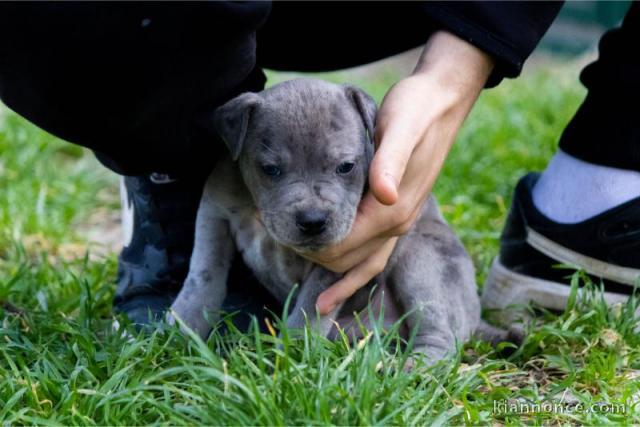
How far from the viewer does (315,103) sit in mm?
3137

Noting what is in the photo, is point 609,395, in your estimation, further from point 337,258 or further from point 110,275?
point 110,275

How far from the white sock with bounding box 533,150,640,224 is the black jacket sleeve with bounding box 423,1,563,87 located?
86 cm

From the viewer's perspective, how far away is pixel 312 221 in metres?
2.99

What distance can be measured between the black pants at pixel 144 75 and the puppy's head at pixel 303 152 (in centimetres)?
17

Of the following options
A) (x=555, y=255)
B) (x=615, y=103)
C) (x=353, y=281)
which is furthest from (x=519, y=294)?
(x=353, y=281)

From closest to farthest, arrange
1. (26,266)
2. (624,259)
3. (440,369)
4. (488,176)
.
Answer: 1. (440,369)
2. (624,259)
3. (26,266)
4. (488,176)

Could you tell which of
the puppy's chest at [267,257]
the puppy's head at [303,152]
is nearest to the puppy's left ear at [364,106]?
the puppy's head at [303,152]

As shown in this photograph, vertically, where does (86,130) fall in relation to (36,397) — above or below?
above

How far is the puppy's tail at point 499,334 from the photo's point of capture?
358cm

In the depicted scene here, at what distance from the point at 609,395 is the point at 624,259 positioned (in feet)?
2.89

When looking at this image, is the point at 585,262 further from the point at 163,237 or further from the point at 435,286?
the point at 163,237

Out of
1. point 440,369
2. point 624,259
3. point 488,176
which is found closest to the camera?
point 440,369

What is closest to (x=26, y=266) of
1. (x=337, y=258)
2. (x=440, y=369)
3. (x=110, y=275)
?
(x=110, y=275)

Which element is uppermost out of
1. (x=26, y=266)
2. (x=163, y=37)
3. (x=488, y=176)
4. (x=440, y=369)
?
(x=163, y=37)
